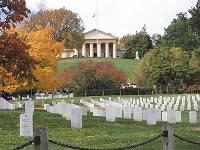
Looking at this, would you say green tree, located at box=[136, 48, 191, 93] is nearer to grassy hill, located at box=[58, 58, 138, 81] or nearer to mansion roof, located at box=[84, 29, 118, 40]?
grassy hill, located at box=[58, 58, 138, 81]

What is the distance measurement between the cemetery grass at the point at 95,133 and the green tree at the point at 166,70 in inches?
2427

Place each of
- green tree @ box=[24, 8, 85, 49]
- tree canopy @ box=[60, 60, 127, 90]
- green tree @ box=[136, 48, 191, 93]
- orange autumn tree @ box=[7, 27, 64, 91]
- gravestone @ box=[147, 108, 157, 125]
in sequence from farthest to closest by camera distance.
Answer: green tree @ box=[24, 8, 85, 49]
green tree @ box=[136, 48, 191, 93]
tree canopy @ box=[60, 60, 127, 90]
orange autumn tree @ box=[7, 27, 64, 91]
gravestone @ box=[147, 108, 157, 125]

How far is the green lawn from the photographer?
58.5 ft

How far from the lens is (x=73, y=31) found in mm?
131625

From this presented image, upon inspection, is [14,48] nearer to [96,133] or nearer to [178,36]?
[96,133]

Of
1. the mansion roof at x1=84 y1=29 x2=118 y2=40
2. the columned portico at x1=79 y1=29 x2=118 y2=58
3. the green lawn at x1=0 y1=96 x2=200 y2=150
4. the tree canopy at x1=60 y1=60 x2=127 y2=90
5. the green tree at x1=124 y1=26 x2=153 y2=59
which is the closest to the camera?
the green lawn at x1=0 y1=96 x2=200 y2=150

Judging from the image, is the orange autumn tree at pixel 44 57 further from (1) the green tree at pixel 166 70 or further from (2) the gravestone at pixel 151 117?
(1) the green tree at pixel 166 70

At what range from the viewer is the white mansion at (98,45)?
162m

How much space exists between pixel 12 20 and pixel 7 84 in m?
20.9

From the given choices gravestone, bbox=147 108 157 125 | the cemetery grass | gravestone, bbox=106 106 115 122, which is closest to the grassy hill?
gravestone, bbox=106 106 115 122

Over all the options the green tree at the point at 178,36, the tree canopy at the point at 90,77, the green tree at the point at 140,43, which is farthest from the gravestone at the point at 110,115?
the green tree at the point at 140,43

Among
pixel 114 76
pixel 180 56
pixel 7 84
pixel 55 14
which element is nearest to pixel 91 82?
pixel 114 76

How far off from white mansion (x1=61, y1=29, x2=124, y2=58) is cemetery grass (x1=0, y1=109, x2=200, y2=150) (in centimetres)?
13461

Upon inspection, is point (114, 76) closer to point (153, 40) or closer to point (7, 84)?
point (7, 84)
